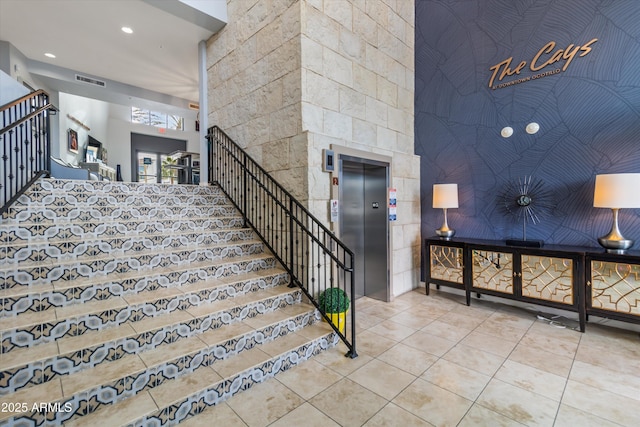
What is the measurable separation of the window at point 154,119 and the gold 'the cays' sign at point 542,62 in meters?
12.2

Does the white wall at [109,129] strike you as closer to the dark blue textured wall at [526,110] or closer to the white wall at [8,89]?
the white wall at [8,89]

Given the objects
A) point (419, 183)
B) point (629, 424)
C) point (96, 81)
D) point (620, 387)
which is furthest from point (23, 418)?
point (96, 81)

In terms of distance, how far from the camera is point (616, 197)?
2.98m

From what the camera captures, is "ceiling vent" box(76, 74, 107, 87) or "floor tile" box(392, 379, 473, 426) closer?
"floor tile" box(392, 379, 473, 426)

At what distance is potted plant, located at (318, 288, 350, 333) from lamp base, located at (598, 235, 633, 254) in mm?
2898

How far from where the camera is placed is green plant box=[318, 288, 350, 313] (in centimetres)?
303

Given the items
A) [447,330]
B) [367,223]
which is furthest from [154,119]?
[447,330]

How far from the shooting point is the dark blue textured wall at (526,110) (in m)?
3.33

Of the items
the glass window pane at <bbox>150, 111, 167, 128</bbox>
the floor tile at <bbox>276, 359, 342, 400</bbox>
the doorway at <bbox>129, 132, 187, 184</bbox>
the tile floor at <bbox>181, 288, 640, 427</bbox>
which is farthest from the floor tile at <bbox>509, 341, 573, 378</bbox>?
the glass window pane at <bbox>150, 111, 167, 128</bbox>

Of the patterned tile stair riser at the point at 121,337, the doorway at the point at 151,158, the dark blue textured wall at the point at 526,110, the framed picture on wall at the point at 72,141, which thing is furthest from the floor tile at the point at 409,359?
the doorway at the point at 151,158

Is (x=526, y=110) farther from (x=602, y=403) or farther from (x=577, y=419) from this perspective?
(x=577, y=419)

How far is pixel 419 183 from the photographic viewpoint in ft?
16.9

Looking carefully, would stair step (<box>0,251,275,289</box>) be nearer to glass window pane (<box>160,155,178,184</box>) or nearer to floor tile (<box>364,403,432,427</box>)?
floor tile (<box>364,403,432,427</box>)

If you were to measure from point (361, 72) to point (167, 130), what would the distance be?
437 inches
